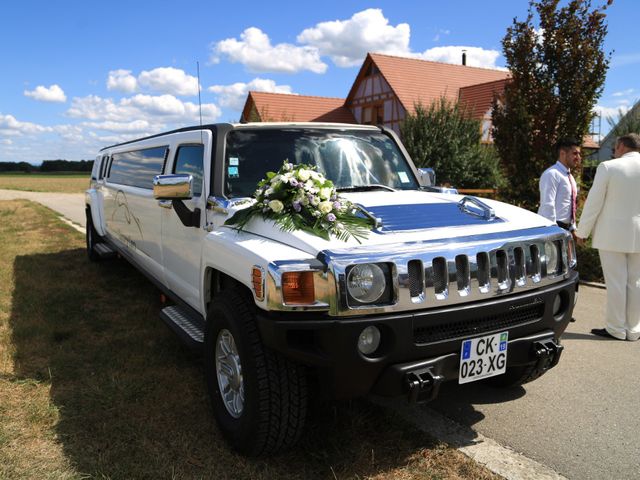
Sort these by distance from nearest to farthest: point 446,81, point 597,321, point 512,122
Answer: point 597,321 < point 512,122 < point 446,81

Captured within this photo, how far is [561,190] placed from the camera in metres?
5.58

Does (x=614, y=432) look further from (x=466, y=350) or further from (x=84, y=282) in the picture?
(x=84, y=282)

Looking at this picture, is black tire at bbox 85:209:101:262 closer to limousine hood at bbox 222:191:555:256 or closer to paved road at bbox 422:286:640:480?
limousine hood at bbox 222:191:555:256

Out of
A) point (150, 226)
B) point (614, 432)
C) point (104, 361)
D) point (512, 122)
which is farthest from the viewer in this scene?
point (512, 122)

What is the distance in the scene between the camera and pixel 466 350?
2744mm

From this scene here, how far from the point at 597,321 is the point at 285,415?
4.21 m

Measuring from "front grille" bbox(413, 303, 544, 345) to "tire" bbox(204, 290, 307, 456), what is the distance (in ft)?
2.14

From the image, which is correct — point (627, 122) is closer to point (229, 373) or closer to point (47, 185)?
point (229, 373)

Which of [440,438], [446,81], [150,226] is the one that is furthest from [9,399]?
[446,81]

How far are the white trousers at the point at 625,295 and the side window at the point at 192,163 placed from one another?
3.74 m

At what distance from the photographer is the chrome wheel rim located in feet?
9.75

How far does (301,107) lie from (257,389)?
106 ft

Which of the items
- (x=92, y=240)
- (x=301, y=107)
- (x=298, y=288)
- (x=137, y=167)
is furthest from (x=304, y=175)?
(x=301, y=107)

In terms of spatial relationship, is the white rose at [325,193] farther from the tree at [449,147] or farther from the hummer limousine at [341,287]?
the tree at [449,147]
